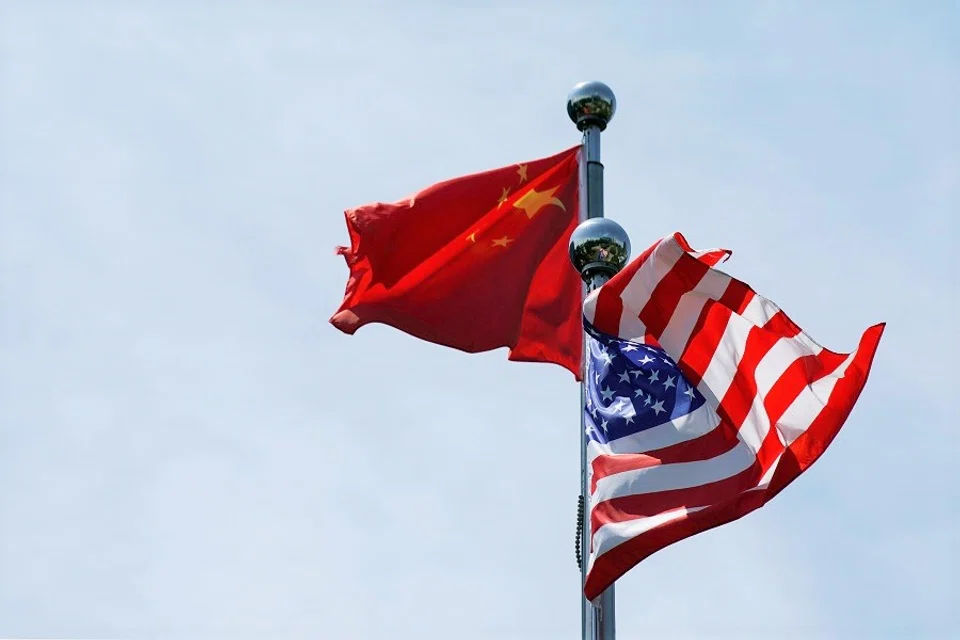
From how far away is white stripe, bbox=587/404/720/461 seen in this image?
11875 mm

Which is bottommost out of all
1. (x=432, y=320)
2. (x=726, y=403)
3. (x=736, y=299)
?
(x=726, y=403)

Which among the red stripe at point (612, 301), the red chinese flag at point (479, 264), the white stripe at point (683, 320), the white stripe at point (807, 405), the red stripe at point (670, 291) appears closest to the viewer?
the white stripe at point (807, 405)

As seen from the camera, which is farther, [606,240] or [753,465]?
[606,240]

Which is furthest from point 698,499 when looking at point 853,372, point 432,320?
point 432,320

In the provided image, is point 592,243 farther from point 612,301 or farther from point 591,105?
point 591,105

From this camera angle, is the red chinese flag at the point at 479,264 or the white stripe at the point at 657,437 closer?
the white stripe at the point at 657,437

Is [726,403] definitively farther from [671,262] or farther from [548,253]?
[548,253]

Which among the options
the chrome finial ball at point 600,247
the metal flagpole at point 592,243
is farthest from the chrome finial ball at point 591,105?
the chrome finial ball at point 600,247

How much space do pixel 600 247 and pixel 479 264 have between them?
2287mm

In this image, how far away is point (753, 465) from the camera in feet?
38.8

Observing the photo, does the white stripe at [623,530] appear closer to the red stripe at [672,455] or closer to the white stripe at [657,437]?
the red stripe at [672,455]

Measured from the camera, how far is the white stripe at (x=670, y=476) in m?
11.6

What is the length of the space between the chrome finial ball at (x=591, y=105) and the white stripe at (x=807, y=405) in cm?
358

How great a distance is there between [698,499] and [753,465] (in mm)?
530
